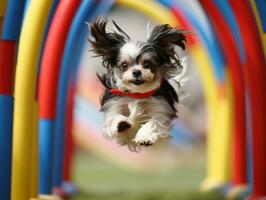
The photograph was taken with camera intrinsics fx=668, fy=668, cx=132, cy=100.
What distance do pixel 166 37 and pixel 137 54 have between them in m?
0.27

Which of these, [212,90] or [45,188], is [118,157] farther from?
[45,188]

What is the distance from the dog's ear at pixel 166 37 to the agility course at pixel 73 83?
0.70 m

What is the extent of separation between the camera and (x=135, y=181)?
42.3ft

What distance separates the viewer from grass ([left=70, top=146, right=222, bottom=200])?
879 centimetres

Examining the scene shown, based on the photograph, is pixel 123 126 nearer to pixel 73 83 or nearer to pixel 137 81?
pixel 137 81

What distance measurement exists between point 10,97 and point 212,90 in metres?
4.92

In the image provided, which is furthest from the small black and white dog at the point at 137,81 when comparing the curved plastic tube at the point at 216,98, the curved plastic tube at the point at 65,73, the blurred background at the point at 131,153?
the blurred background at the point at 131,153

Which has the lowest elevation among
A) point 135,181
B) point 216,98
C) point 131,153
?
point 135,181

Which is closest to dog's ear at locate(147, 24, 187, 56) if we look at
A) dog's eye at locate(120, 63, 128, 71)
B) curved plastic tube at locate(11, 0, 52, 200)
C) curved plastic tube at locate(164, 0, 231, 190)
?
dog's eye at locate(120, 63, 128, 71)

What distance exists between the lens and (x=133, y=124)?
5477 mm

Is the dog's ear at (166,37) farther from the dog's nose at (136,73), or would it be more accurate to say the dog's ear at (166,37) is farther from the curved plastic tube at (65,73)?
the curved plastic tube at (65,73)

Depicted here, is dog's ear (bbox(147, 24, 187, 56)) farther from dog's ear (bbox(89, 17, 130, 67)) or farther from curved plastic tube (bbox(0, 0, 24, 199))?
curved plastic tube (bbox(0, 0, 24, 199))

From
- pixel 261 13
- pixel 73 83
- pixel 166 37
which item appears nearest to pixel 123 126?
pixel 166 37

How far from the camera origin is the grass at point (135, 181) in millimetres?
8789
